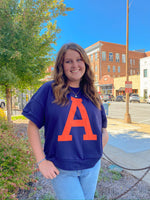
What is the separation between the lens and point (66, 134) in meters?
1.27

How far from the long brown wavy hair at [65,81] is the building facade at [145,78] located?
3434 cm

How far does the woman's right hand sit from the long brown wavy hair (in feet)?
1.55

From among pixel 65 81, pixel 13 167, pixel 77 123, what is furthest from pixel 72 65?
pixel 13 167

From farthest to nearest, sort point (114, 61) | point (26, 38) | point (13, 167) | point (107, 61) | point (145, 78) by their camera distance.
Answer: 1. point (114, 61)
2. point (107, 61)
3. point (145, 78)
4. point (26, 38)
5. point (13, 167)

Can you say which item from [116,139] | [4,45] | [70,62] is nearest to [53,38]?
[4,45]

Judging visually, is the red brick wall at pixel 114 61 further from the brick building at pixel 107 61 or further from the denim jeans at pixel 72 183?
the denim jeans at pixel 72 183

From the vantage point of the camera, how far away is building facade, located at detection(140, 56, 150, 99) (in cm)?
3284

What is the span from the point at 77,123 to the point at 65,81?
0.42 metres

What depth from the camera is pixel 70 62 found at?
1.49m

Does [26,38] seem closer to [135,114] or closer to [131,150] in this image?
[131,150]

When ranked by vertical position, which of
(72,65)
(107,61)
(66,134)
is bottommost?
(66,134)

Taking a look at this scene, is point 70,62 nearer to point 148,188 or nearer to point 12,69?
point 148,188

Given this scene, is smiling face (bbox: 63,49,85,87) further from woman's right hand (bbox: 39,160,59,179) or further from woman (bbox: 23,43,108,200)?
woman's right hand (bbox: 39,160,59,179)

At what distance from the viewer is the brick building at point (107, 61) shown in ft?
158
